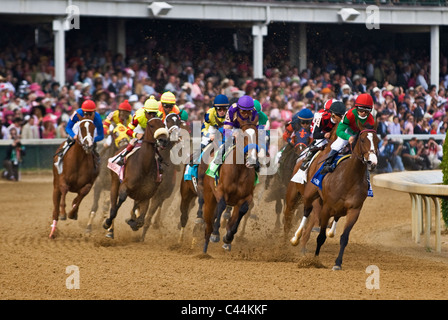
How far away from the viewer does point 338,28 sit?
24.0 metres

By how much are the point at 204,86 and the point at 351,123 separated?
10889mm

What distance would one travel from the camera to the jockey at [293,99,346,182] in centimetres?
956

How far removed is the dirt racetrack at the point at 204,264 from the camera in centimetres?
726

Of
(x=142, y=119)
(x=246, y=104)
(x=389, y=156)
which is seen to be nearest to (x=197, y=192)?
(x=142, y=119)

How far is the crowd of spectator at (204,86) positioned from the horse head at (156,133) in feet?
19.0

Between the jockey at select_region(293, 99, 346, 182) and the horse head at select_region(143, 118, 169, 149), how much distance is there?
63.0 inches

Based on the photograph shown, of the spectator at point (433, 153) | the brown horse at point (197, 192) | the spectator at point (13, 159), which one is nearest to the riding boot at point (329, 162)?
the brown horse at point (197, 192)

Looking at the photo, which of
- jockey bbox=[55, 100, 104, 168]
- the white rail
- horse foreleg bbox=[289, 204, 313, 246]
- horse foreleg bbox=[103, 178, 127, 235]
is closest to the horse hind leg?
horse foreleg bbox=[289, 204, 313, 246]

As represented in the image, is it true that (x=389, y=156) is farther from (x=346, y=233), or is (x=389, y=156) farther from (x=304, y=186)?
(x=346, y=233)

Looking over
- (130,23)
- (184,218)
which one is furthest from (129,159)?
(130,23)

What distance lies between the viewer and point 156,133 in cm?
1021

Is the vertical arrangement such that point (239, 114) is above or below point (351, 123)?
above

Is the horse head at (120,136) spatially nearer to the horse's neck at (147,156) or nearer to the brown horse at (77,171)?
the brown horse at (77,171)
